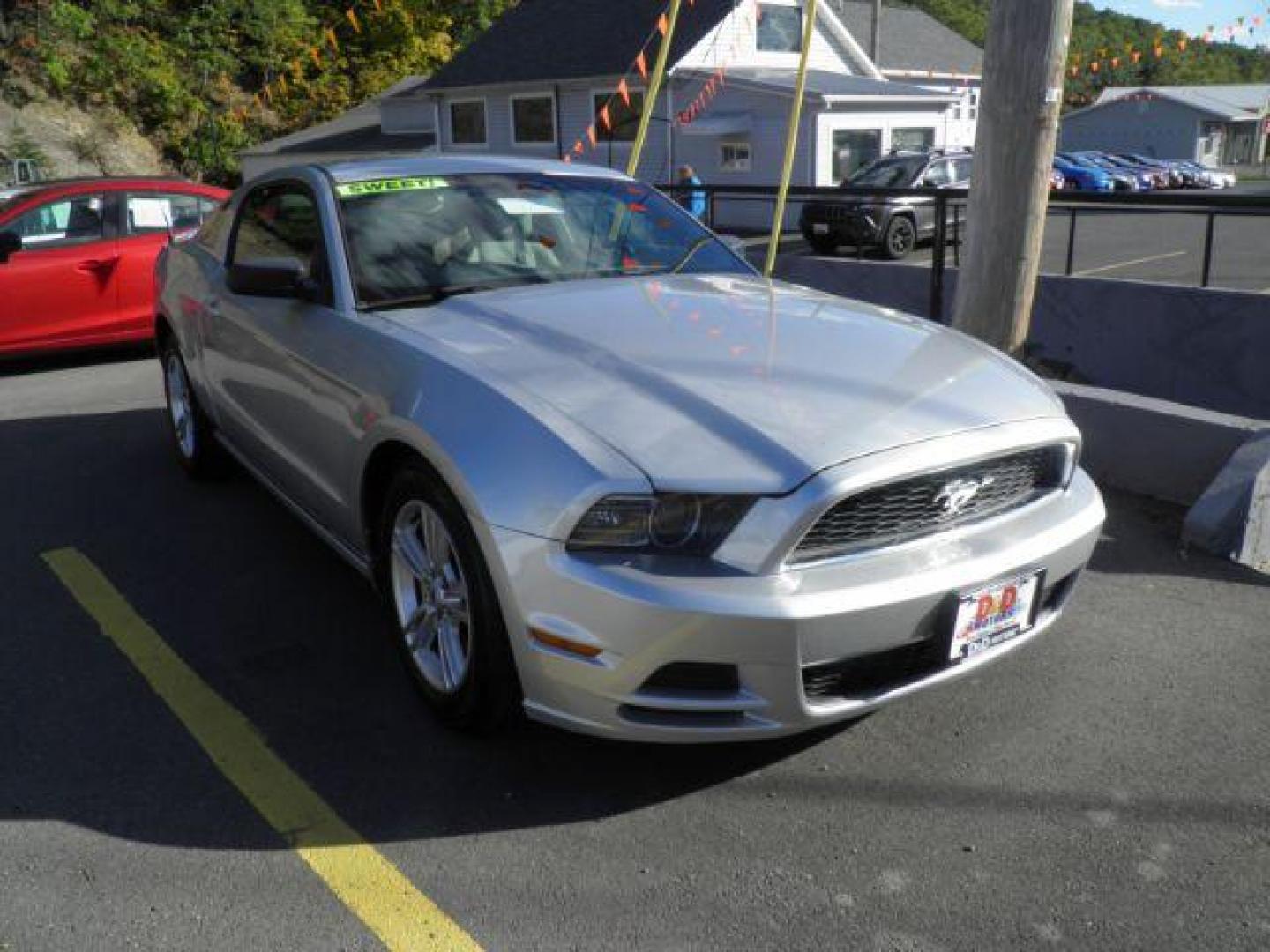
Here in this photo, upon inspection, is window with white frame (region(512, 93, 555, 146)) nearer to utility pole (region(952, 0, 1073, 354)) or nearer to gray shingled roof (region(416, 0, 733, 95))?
gray shingled roof (region(416, 0, 733, 95))

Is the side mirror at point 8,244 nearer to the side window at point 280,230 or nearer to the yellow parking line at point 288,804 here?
the side window at point 280,230

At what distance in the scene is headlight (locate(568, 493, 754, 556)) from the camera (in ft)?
8.77

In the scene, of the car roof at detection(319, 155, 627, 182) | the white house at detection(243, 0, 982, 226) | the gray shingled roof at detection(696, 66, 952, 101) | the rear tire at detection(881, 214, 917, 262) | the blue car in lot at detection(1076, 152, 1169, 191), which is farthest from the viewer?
the blue car in lot at detection(1076, 152, 1169, 191)

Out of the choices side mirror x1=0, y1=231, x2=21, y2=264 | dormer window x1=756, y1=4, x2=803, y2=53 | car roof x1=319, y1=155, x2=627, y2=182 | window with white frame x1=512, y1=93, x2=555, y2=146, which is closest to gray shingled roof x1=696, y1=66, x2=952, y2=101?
dormer window x1=756, y1=4, x2=803, y2=53

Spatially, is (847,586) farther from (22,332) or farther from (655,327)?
(22,332)

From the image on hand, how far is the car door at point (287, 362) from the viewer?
3.71 m

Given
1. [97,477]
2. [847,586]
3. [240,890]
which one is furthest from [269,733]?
[97,477]

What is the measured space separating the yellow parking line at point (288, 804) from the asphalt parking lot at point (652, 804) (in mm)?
30

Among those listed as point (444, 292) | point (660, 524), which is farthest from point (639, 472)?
point (444, 292)

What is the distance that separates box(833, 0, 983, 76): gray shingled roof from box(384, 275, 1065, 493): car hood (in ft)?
122

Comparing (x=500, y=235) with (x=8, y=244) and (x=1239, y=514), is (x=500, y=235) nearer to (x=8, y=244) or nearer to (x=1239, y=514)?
(x=1239, y=514)

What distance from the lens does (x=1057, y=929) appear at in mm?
2510

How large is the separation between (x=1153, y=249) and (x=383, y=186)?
16.8 metres

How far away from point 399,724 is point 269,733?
1.20 feet
